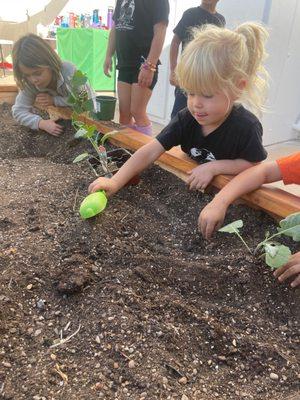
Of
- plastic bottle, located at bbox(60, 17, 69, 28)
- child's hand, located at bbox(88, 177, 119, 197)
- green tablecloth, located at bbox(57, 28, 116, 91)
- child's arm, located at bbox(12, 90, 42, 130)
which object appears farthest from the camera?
plastic bottle, located at bbox(60, 17, 69, 28)

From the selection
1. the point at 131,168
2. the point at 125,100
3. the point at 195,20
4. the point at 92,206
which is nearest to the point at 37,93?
the point at 125,100

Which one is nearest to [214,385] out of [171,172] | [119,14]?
[171,172]

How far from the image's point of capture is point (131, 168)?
1.30m

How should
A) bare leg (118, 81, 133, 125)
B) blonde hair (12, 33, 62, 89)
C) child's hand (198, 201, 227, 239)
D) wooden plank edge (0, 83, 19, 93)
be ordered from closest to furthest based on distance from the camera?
child's hand (198, 201, 227, 239)
blonde hair (12, 33, 62, 89)
bare leg (118, 81, 133, 125)
wooden plank edge (0, 83, 19, 93)

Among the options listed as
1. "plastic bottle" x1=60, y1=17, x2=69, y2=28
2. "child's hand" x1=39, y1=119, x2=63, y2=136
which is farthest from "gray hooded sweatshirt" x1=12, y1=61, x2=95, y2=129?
"plastic bottle" x1=60, y1=17, x2=69, y2=28

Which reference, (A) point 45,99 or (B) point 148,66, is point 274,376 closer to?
(B) point 148,66

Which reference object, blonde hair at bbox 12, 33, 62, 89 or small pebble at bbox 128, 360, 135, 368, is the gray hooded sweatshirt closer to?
blonde hair at bbox 12, 33, 62, 89

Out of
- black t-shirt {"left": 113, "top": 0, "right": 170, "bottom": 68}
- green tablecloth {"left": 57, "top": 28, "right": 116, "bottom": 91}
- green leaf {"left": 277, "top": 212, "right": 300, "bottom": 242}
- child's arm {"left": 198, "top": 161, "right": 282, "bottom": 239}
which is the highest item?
black t-shirt {"left": 113, "top": 0, "right": 170, "bottom": 68}

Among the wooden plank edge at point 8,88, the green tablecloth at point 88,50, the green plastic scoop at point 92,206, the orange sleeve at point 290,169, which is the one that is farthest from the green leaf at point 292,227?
the green tablecloth at point 88,50

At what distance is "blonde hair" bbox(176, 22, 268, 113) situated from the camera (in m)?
1.07

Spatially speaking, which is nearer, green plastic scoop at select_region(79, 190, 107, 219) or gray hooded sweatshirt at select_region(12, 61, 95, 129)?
green plastic scoop at select_region(79, 190, 107, 219)

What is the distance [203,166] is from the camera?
4.14ft

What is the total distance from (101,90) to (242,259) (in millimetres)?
4620

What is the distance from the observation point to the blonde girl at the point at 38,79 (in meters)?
1.89
